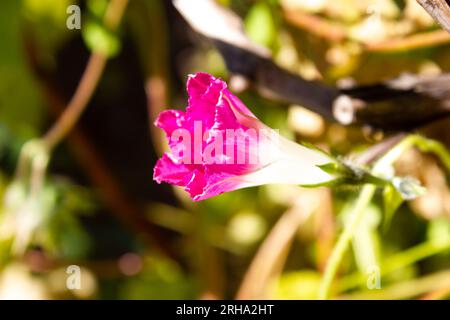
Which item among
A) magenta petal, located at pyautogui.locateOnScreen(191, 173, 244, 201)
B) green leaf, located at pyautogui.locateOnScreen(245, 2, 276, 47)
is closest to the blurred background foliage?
green leaf, located at pyautogui.locateOnScreen(245, 2, 276, 47)

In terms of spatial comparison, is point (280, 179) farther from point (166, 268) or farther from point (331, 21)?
point (166, 268)

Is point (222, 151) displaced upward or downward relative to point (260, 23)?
downward

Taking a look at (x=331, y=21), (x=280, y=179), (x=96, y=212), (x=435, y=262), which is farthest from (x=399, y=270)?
(x=96, y=212)

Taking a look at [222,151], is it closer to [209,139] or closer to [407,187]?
[209,139]

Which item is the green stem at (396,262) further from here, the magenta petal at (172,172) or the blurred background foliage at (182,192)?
the magenta petal at (172,172)

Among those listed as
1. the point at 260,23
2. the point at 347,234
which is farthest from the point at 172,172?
the point at 260,23

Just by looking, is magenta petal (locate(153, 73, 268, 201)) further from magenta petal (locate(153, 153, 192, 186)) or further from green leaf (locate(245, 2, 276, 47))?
green leaf (locate(245, 2, 276, 47))
